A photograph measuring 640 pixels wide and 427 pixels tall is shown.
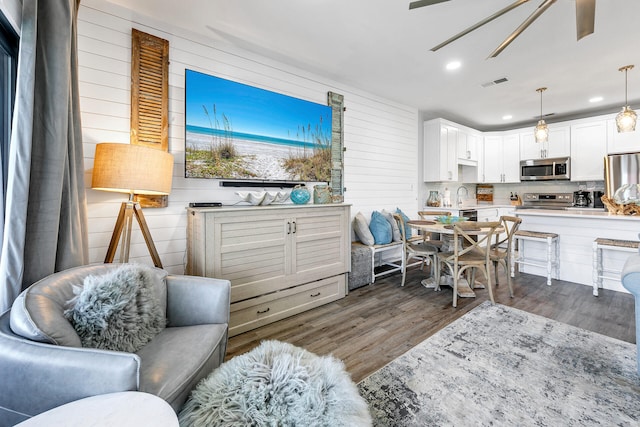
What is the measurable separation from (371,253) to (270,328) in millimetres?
1725

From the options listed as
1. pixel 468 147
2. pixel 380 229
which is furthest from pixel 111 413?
pixel 468 147

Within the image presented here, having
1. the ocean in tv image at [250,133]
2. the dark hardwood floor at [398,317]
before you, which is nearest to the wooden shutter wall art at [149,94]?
the ocean in tv image at [250,133]

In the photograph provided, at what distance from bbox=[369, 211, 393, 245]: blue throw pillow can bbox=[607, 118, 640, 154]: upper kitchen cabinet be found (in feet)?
13.8

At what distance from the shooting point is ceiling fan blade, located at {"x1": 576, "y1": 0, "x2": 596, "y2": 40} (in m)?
1.61

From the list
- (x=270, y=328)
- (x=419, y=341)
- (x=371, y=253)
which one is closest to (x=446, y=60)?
(x=371, y=253)

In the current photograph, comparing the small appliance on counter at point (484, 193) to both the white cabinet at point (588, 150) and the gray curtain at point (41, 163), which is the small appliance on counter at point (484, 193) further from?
the gray curtain at point (41, 163)

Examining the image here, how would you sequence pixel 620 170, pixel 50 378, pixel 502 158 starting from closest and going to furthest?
pixel 50 378 < pixel 620 170 < pixel 502 158

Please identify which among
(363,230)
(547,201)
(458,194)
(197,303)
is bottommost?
(197,303)

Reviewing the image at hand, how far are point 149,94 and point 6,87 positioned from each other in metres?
0.92

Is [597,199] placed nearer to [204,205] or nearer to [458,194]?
[458,194]

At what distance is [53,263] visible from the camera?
1.46m

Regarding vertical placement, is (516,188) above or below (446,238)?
above

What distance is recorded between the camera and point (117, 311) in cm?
127

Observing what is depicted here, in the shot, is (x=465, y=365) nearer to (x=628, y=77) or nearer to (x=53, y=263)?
(x=53, y=263)
